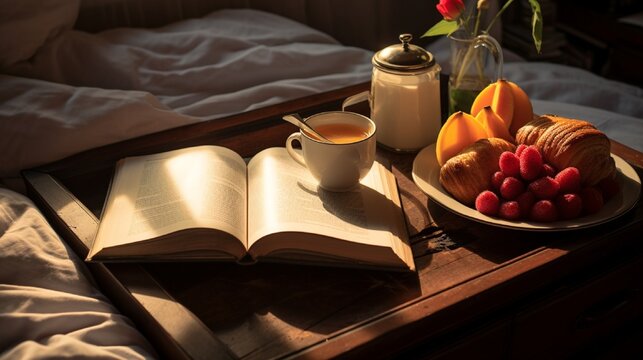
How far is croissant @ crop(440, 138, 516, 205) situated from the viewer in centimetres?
79

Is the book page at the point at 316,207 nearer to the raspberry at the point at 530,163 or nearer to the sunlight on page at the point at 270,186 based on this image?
the sunlight on page at the point at 270,186

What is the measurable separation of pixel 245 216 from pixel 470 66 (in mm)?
411

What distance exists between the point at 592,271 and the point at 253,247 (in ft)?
1.31

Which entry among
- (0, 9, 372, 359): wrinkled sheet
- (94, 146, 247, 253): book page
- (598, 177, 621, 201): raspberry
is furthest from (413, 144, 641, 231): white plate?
(0, 9, 372, 359): wrinkled sheet

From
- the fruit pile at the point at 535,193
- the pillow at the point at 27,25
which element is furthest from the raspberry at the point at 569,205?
the pillow at the point at 27,25

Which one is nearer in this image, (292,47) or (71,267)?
(71,267)

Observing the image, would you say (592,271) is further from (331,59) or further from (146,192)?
(331,59)

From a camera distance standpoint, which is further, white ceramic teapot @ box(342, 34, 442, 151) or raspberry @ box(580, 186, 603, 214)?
white ceramic teapot @ box(342, 34, 442, 151)

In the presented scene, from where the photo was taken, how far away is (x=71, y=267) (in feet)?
2.43

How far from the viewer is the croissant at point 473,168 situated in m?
0.79

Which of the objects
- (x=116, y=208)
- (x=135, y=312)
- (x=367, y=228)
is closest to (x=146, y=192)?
(x=116, y=208)

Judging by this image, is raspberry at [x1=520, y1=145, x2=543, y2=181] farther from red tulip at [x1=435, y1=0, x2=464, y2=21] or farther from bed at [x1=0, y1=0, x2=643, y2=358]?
bed at [x1=0, y1=0, x2=643, y2=358]

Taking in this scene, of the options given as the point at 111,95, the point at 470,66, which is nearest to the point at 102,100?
the point at 111,95

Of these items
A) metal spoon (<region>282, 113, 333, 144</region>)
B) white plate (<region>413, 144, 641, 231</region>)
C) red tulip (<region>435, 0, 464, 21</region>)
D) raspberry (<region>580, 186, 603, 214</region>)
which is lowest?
white plate (<region>413, 144, 641, 231</region>)
